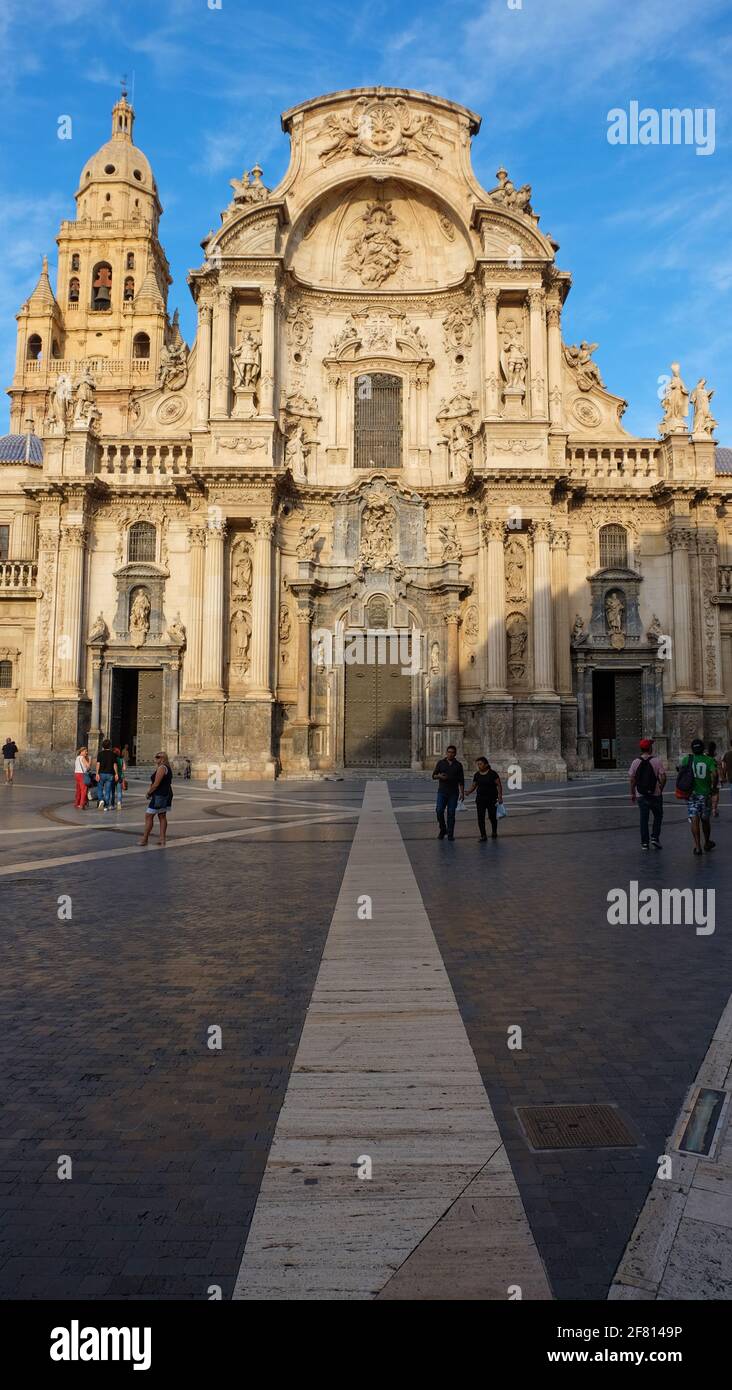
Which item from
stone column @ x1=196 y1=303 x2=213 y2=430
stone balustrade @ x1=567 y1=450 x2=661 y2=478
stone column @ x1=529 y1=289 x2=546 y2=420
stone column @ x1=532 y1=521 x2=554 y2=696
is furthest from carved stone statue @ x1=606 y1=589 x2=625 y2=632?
stone column @ x1=196 y1=303 x2=213 y2=430

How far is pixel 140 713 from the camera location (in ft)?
111

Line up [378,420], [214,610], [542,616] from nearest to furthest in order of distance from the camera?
[214,610]
[542,616]
[378,420]

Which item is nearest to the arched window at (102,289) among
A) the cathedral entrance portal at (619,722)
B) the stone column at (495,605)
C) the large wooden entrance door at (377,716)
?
the large wooden entrance door at (377,716)

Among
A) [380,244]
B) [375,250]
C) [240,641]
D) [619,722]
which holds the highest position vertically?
[380,244]

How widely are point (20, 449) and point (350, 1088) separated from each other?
4348 centimetres

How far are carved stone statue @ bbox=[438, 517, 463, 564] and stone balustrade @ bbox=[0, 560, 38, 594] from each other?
1756 cm

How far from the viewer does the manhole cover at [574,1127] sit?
3.65 m

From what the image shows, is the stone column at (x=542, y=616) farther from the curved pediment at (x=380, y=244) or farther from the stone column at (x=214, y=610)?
the curved pediment at (x=380, y=244)

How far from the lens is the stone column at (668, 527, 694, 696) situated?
32.3 m

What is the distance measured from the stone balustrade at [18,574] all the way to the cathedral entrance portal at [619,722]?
78.9ft

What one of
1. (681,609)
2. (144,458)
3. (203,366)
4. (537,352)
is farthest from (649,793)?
(144,458)

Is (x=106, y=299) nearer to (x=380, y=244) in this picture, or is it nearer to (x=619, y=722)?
(x=380, y=244)

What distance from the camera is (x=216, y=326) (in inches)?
1278
